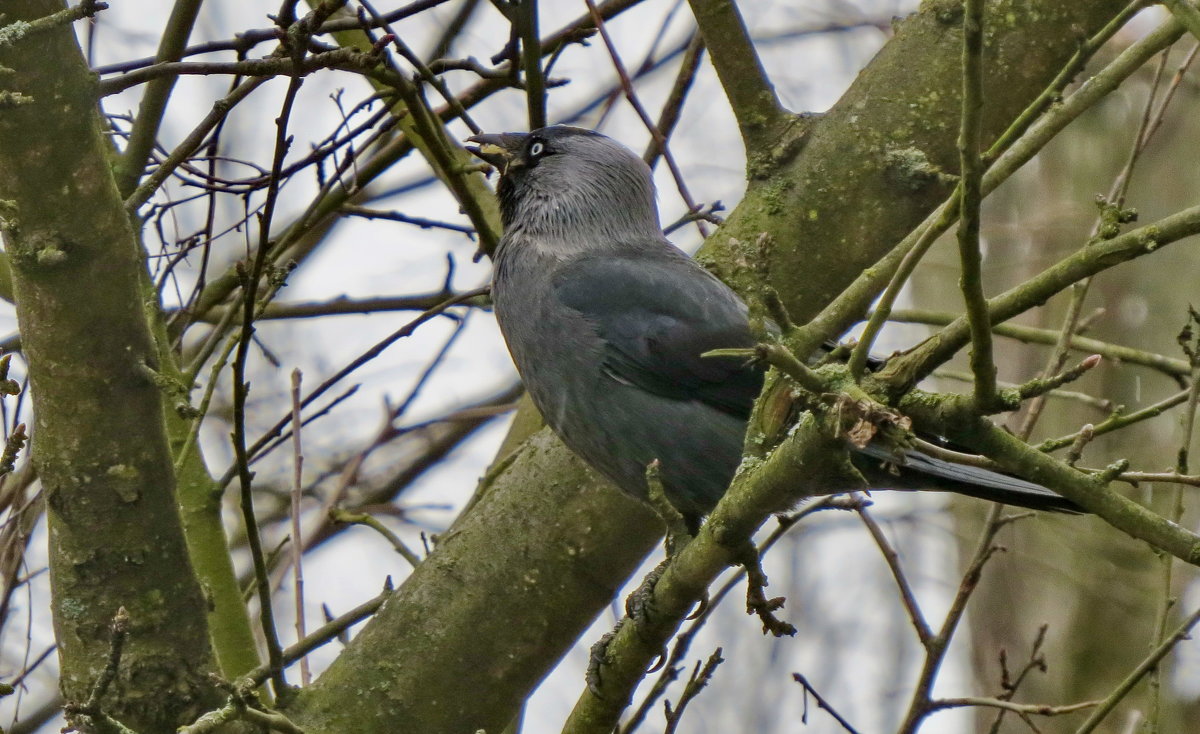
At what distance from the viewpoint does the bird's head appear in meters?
5.07

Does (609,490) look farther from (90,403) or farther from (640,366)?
(90,403)

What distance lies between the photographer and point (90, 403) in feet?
A: 10.1

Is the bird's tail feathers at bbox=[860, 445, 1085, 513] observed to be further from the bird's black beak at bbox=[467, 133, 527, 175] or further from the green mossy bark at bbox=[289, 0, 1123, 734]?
the bird's black beak at bbox=[467, 133, 527, 175]

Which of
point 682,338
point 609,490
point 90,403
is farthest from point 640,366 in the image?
point 90,403

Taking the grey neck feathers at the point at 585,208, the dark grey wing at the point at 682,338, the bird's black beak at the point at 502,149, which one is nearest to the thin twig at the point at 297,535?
the dark grey wing at the point at 682,338

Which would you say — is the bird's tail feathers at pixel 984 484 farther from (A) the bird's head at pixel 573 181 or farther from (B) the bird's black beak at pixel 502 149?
(B) the bird's black beak at pixel 502 149

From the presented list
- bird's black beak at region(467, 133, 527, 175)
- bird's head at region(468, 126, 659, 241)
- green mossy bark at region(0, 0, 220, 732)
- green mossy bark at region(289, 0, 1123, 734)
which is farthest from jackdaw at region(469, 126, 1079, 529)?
green mossy bark at region(0, 0, 220, 732)

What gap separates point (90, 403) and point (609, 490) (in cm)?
157

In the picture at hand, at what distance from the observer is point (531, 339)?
427 centimetres

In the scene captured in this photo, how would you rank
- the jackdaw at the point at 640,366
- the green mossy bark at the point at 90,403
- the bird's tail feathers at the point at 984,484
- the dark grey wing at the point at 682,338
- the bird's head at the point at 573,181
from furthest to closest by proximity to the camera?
the bird's head at the point at 573,181 < the dark grey wing at the point at 682,338 < the jackdaw at the point at 640,366 < the bird's tail feathers at the point at 984,484 < the green mossy bark at the point at 90,403

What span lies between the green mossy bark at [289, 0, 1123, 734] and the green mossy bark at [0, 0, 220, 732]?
48 centimetres

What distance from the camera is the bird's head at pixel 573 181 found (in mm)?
5074

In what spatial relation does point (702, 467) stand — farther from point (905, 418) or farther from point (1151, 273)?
point (1151, 273)

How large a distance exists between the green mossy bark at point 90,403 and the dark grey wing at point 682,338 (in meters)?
1.58
